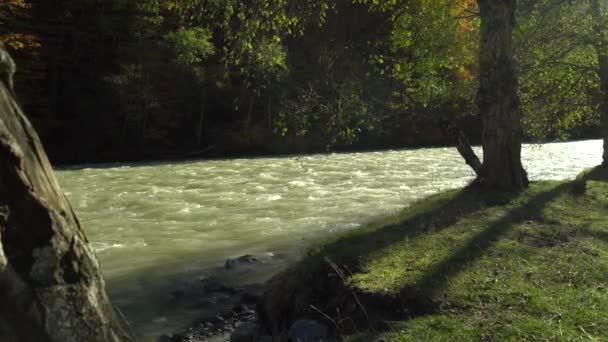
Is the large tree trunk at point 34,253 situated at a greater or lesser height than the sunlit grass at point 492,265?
greater

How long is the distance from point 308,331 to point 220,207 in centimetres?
1203

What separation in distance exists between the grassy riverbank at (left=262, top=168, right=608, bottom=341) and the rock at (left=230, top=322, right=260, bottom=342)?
28 centimetres

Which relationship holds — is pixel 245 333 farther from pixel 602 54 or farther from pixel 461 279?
pixel 602 54

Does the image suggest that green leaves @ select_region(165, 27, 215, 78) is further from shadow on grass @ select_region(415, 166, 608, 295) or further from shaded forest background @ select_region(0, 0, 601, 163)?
shadow on grass @ select_region(415, 166, 608, 295)

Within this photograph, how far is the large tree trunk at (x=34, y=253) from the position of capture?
11.2 ft

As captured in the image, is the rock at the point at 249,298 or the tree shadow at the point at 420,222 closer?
the tree shadow at the point at 420,222

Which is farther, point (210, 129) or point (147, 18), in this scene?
point (210, 129)

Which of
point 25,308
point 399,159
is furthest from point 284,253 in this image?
point 399,159

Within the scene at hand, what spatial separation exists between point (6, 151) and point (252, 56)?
7085mm

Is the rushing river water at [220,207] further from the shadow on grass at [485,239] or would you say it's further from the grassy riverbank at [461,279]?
the shadow on grass at [485,239]

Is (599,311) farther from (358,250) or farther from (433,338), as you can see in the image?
(358,250)

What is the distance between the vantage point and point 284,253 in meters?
→ 12.6

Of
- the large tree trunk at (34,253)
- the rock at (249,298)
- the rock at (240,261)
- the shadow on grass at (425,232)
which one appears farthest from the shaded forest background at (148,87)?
the large tree trunk at (34,253)

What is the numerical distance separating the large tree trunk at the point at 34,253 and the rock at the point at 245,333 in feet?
14.0
